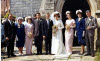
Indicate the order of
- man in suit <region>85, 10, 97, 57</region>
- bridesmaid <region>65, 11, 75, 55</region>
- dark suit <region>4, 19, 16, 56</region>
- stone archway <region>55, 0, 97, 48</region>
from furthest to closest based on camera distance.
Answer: stone archway <region>55, 0, 97, 48</region>, bridesmaid <region>65, 11, 75, 55</region>, dark suit <region>4, 19, 16, 56</region>, man in suit <region>85, 10, 97, 57</region>

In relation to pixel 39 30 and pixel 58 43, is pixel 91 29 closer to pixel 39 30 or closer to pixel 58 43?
pixel 58 43

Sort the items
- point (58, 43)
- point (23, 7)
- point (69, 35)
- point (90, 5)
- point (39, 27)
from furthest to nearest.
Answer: point (23, 7)
point (90, 5)
point (69, 35)
point (39, 27)
point (58, 43)

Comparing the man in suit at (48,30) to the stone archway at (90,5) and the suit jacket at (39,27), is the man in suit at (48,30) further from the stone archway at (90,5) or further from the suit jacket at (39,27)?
the stone archway at (90,5)

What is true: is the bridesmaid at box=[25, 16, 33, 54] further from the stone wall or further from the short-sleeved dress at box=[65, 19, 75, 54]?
the stone wall

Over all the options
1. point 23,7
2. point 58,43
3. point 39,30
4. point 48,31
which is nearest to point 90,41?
point 58,43

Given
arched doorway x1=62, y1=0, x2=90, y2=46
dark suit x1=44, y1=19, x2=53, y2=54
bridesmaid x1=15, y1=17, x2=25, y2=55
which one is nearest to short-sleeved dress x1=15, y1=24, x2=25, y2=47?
bridesmaid x1=15, y1=17, x2=25, y2=55

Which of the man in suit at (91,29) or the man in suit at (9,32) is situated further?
the man in suit at (9,32)

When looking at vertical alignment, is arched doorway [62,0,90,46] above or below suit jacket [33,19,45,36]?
above

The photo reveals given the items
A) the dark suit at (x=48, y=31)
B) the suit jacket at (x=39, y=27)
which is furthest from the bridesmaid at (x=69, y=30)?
the suit jacket at (x=39, y=27)

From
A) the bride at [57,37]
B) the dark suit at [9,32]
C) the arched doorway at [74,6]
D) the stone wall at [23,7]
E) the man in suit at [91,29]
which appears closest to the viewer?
the man in suit at [91,29]

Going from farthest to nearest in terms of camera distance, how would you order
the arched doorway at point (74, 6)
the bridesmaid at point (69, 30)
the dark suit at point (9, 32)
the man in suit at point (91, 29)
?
the arched doorway at point (74, 6)
the bridesmaid at point (69, 30)
the dark suit at point (9, 32)
the man in suit at point (91, 29)

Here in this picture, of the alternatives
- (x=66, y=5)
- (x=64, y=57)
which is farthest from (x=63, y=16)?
(x=64, y=57)

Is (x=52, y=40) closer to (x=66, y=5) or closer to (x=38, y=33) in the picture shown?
(x=38, y=33)

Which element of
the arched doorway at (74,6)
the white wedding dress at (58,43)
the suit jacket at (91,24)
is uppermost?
the arched doorway at (74,6)
